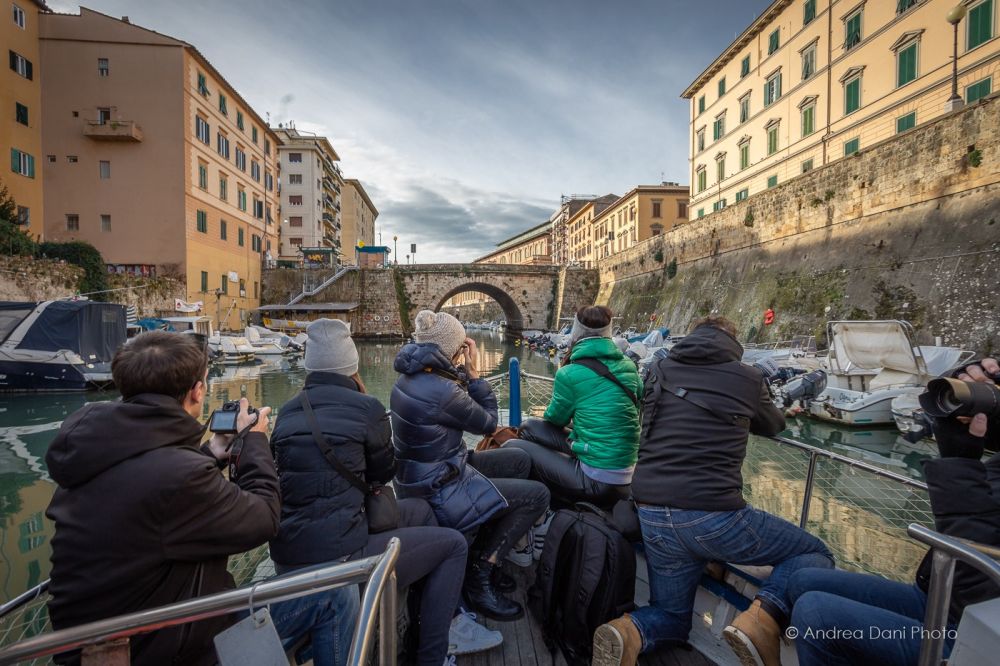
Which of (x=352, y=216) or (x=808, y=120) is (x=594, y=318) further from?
(x=352, y=216)

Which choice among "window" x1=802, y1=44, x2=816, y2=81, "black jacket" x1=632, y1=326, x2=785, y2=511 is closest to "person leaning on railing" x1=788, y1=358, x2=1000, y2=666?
"black jacket" x1=632, y1=326, x2=785, y2=511

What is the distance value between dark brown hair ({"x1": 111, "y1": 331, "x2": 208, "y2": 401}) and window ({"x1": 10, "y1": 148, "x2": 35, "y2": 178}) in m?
27.3

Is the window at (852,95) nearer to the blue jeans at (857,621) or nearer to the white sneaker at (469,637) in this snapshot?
the blue jeans at (857,621)

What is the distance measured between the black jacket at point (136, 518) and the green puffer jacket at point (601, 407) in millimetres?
1847

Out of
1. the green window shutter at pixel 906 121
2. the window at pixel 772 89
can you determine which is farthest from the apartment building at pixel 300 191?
the green window shutter at pixel 906 121

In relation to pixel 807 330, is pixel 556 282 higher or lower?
higher

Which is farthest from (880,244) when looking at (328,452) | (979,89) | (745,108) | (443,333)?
(745,108)

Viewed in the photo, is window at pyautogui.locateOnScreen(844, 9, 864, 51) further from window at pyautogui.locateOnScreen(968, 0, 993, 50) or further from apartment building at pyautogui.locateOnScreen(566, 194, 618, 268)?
apartment building at pyautogui.locateOnScreen(566, 194, 618, 268)

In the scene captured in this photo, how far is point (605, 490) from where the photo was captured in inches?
105

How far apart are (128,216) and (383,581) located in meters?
27.9

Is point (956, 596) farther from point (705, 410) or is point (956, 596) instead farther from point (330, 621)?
point (330, 621)

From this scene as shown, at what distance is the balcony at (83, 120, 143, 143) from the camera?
21766 millimetres

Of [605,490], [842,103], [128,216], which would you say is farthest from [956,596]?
[128,216]

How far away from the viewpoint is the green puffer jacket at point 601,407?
106 inches
